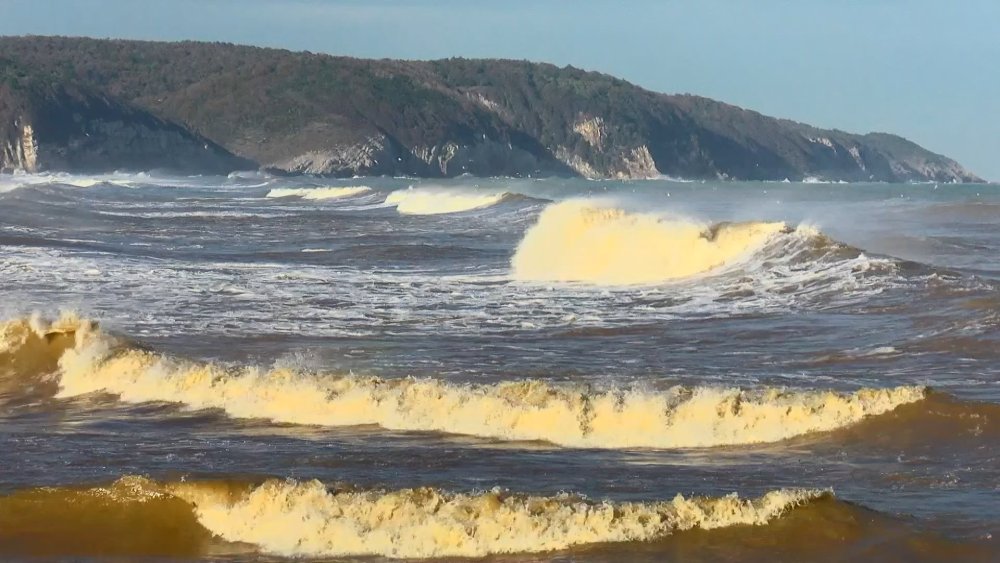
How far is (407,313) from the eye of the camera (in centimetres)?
2138

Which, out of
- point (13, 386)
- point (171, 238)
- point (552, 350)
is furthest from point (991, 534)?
point (171, 238)

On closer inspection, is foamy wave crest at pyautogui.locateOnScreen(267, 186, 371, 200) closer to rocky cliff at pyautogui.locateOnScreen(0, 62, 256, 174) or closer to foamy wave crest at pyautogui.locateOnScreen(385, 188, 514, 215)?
foamy wave crest at pyautogui.locateOnScreen(385, 188, 514, 215)

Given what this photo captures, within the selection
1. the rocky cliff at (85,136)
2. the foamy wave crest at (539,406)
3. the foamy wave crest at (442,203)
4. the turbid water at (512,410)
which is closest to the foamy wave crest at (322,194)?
the foamy wave crest at (442,203)

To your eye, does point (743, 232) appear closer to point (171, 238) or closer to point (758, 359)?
point (758, 359)

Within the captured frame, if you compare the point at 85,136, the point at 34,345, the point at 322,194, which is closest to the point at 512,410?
the point at 34,345

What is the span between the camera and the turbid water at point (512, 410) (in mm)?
9414

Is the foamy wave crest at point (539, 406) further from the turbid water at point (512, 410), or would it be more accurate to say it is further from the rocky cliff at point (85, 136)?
the rocky cliff at point (85, 136)

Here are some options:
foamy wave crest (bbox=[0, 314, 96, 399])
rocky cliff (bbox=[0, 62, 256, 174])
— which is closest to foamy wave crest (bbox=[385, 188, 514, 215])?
foamy wave crest (bbox=[0, 314, 96, 399])

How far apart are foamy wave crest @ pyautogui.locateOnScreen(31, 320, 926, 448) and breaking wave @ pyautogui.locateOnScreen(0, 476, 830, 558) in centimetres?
276

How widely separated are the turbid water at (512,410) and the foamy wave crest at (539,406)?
0.03 m

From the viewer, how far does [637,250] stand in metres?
30.1

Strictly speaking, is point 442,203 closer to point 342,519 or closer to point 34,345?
point 34,345

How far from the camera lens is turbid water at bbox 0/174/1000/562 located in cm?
941

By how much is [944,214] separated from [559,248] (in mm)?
28888
